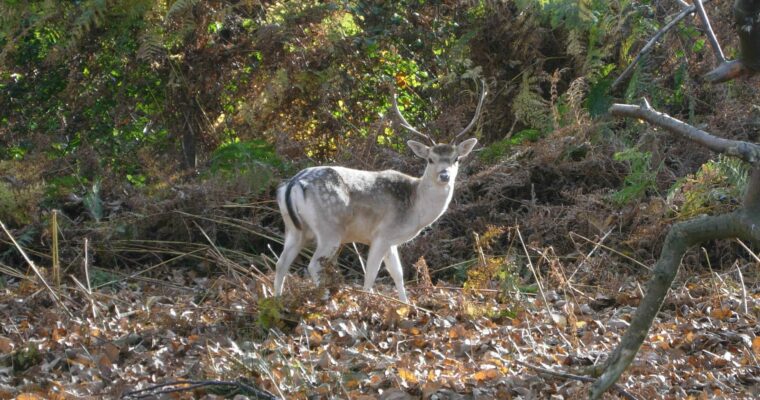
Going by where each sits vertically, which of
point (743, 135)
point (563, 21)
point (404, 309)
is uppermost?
point (563, 21)

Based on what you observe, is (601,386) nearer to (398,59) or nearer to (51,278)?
(51,278)

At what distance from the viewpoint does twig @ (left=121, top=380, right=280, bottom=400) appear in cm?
565

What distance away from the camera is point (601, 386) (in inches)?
176

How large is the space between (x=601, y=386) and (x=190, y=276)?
626 centimetres

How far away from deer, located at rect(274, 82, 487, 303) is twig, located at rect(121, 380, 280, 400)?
2.68 metres

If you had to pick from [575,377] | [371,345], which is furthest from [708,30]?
[371,345]

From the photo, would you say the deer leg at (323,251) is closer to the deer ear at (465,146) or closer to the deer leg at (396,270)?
the deer leg at (396,270)

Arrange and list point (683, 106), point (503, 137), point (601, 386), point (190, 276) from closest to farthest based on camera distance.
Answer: point (601, 386), point (190, 276), point (683, 106), point (503, 137)

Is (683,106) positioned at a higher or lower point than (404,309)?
higher

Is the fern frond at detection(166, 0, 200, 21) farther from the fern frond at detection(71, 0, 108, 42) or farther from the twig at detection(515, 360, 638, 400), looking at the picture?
the twig at detection(515, 360, 638, 400)

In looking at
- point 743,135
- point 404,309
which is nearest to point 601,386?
point 404,309

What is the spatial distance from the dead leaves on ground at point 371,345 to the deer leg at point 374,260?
0.59 metres

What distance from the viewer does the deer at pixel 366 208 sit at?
8.87m

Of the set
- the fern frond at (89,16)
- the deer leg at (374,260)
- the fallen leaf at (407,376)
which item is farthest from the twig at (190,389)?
the fern frond at (89,16)
